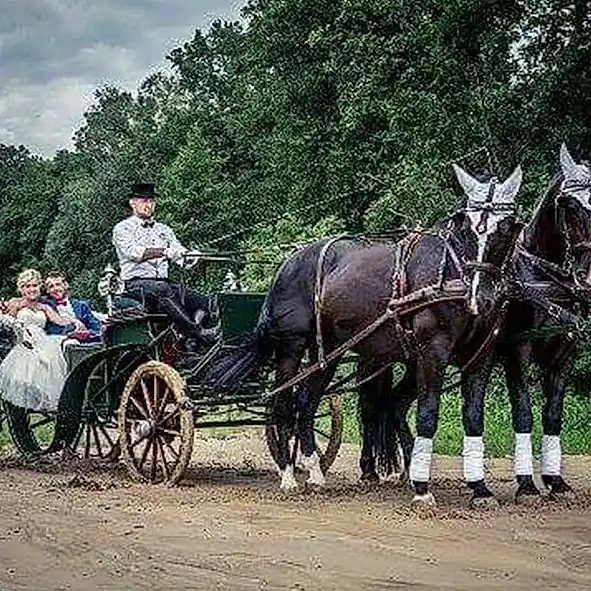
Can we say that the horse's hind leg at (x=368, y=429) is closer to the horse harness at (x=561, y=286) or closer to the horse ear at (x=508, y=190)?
the horse harness at (x=561, y=286)

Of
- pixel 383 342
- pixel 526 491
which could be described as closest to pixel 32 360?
pixel 383 342

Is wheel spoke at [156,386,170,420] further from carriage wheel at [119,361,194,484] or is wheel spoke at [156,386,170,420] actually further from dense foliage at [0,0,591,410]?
dense foliage at [0,0,591,410]

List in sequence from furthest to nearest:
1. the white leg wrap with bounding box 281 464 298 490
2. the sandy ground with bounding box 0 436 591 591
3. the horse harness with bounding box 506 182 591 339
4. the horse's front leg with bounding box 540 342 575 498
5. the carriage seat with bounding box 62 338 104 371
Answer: the carriage seat with bounding box 62 338 104 371, the white leg wrap with bounding box 281 464 298 490, the horse's front leg with bounding box 540 342 575 498, the horse harness with bounding box 506 182 591 339, the sandy ground with bounding box 0 436 591 591

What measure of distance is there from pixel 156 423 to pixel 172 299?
3.52ft

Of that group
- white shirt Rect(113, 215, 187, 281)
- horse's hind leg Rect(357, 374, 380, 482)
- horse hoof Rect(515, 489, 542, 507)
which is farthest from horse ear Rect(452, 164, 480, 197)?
white shirt Rect(113, 215, 187, 281)

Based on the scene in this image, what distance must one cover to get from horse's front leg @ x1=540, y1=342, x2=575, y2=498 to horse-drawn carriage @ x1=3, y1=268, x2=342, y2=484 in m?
2.36

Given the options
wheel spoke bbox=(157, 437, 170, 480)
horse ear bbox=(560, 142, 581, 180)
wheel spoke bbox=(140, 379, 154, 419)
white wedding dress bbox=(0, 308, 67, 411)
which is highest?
horse ear bbox=(560, 142, 581, 180)

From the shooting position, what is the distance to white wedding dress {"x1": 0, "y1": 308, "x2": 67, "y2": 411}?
12.2 metres

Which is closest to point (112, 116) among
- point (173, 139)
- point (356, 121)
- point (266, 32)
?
point (173, 139)

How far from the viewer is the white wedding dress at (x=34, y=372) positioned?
479 inches

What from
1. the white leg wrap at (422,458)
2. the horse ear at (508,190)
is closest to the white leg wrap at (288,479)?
the white leg wrap at (422,458)

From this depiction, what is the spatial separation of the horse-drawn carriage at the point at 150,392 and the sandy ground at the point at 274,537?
0.40 metres

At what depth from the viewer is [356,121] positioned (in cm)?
A: 2362

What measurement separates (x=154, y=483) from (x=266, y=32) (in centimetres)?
1857
